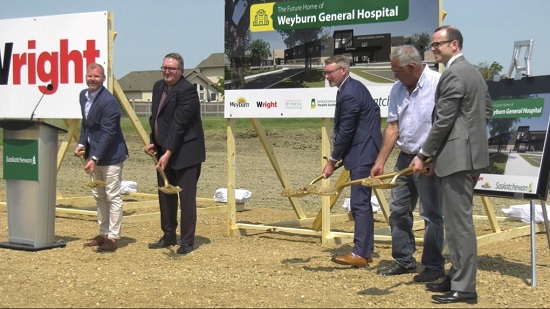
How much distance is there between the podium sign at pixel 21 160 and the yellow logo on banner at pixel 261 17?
3.03 meters

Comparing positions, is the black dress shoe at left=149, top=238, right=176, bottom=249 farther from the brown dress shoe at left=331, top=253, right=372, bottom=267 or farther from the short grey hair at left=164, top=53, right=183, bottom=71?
the brown dress shoe at left=331, top=253, right=372, bottom=267

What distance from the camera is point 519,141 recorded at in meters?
8.30

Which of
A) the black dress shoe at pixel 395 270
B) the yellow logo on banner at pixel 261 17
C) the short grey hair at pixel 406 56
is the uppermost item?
the yellow logo on banner at pixel 261 17

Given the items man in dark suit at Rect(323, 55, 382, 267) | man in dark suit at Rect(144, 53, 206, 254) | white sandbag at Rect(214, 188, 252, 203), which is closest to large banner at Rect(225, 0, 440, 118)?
man in dark suit at Rect(323, 55, 382, 267)

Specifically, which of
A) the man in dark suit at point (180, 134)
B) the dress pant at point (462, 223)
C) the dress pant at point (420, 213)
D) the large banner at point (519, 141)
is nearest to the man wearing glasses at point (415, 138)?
the dress pant at point (420, 213)

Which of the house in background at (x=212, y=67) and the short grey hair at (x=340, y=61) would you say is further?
the house in background at (x=212, y=67)

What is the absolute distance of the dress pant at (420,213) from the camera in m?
7.46

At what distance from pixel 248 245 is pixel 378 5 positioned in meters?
3.23

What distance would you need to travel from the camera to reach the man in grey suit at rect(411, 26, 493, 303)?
6.57 meters

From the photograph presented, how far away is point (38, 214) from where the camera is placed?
30.8ft

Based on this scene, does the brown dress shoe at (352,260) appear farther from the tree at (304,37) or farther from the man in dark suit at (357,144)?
the tree at (304,37)

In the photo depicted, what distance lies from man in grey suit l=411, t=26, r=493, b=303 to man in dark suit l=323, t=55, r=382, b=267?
1445 millimetres

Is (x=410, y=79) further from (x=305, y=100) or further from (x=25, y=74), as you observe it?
(x=25, y=74)

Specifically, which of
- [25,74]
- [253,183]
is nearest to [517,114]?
[25,74]
